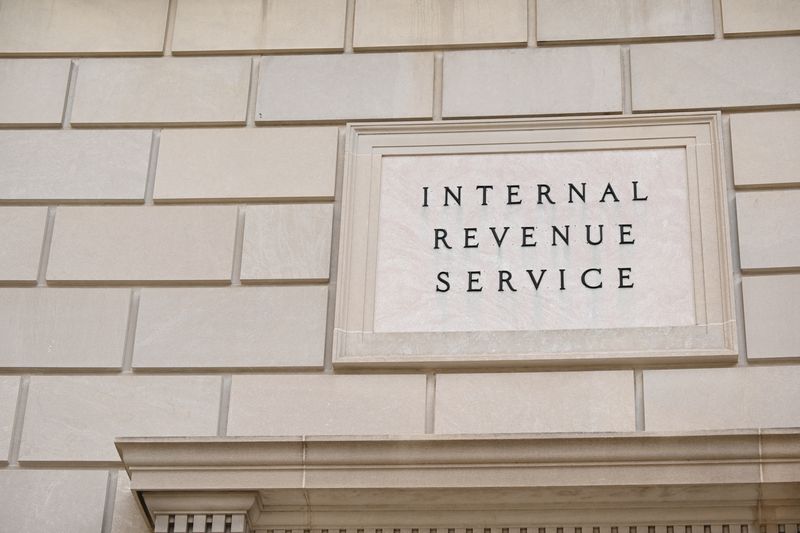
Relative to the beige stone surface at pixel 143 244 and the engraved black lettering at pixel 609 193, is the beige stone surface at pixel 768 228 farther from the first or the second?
the beige stone surface at pixel 143 244

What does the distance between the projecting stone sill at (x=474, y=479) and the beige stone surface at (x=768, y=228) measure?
4.92ft

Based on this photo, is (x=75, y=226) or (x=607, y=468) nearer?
(x=607, y=468)

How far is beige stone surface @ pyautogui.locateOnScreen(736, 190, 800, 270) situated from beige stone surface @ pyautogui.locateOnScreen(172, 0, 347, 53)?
3.31 m

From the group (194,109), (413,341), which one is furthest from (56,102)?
(413,341)

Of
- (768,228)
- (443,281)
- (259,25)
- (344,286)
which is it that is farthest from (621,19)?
(344,286)

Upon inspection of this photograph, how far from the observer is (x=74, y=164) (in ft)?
36.5

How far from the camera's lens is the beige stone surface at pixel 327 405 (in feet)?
32.4

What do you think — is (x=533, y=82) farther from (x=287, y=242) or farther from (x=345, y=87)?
(x=287, y=242)

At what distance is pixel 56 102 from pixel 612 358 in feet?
15.3

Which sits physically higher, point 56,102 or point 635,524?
point 56,102

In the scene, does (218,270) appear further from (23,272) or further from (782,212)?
(782,212)

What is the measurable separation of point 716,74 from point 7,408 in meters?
5.55

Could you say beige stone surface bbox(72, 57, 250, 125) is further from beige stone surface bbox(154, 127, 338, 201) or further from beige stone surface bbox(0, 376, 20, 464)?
beige stone surface bbox(0, 376, 20, 464)

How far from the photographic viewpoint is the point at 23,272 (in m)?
10.7
